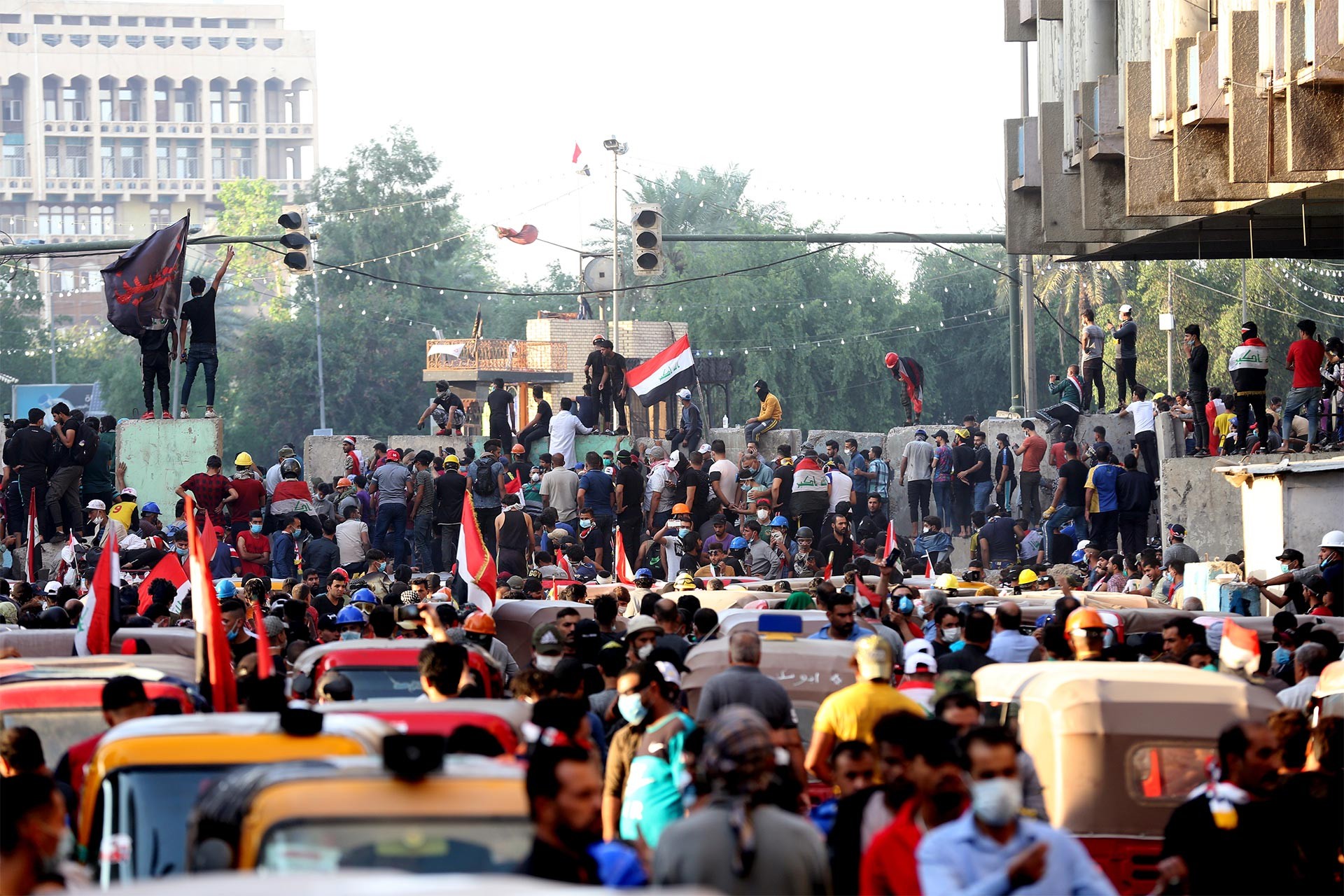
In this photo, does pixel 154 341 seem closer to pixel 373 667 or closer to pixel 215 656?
pixel 373 667

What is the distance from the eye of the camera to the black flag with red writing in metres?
26.7

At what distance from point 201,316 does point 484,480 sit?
14.8ft

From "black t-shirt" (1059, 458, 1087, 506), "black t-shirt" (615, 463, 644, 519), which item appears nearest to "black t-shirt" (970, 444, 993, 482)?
"black t-shirt" (1059, 458, 1087, 506)

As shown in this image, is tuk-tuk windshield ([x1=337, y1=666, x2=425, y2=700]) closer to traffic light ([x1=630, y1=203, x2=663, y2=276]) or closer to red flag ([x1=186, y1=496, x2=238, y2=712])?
red flag ([x1=186, y1=496, x2=238, y2=712])

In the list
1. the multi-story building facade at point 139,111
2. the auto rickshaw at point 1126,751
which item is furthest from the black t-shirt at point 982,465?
the multi-story building facade at point 139,111

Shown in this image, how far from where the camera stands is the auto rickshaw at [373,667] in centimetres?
1081

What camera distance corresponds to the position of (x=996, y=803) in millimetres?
5445

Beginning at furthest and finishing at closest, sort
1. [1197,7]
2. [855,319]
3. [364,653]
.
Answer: [855,319] < [1197,7] < [364,653]

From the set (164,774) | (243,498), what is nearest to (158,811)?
(164,774)

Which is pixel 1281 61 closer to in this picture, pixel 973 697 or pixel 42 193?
pixel 973 697

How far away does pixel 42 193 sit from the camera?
6501 inches

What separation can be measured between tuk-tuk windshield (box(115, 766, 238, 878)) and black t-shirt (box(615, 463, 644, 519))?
722 inches

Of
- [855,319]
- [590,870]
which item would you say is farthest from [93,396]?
[590,870]

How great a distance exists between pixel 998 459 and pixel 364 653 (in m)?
18.8
